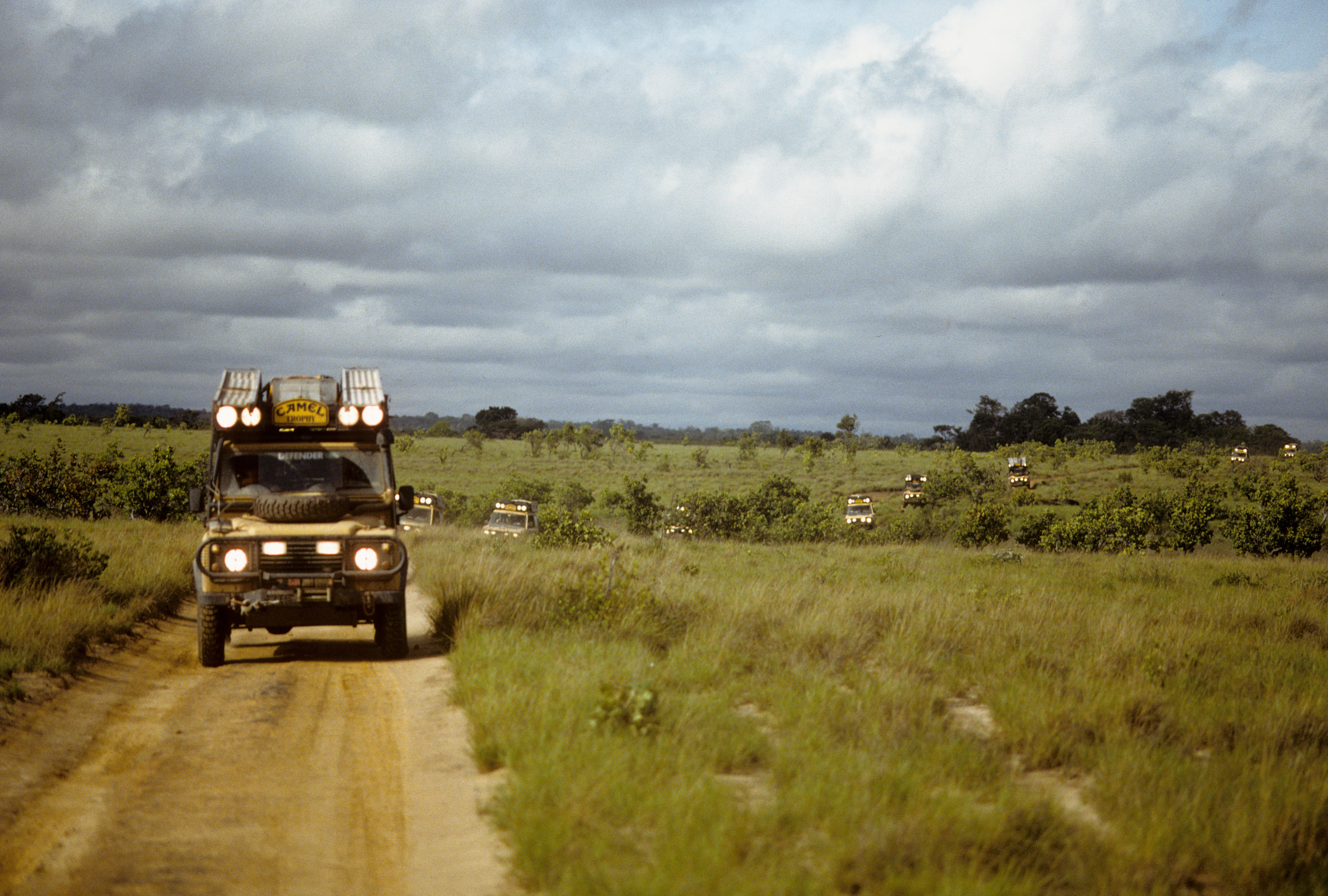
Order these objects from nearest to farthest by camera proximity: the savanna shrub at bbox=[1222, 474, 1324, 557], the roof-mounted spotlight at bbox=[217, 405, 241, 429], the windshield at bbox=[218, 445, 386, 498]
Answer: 1. the roof-mounted spotlight at bbox=[217, 405, 241, 429]
2. the windshield at bbox=[218, 445, 386, 498]
3. the savanna shrub at bbox=[1222, 474, 1324, 557]

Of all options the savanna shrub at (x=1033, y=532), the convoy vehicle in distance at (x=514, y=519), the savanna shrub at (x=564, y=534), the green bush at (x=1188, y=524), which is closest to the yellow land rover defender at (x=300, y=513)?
the savanna shrub at (x=564, y=534)

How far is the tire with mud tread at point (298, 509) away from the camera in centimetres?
958

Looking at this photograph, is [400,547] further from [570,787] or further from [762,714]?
[570,787]

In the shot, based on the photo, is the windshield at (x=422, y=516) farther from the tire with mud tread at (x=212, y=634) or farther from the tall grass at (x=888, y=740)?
the tire with mud tread at (x=212, y=634)

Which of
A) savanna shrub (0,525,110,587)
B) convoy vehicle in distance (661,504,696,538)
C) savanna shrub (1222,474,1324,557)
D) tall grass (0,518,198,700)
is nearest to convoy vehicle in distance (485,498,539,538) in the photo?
convoy vehicle in distance (661,504,696,538)

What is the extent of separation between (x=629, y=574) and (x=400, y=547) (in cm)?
291

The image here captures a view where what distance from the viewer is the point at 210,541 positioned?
357 inches

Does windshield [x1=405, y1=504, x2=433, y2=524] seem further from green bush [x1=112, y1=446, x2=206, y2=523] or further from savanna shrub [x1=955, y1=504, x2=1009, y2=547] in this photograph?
savanna shrub [x1=955, y1=504, x2=1009, y2=547]

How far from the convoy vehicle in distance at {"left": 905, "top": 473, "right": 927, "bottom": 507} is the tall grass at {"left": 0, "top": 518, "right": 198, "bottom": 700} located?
135 ft

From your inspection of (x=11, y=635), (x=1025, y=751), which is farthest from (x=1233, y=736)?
(x=11, y=635)

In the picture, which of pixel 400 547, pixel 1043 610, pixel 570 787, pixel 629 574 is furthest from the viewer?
pixel 1043 610

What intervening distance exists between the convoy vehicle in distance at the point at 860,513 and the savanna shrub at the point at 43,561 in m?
34.4

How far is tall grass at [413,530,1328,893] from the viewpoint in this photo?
4535 millimetres

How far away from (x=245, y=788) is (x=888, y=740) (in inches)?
163
